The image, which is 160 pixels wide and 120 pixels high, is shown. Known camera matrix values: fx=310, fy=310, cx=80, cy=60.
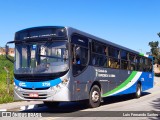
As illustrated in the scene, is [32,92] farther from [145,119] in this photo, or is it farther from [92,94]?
[145,119]

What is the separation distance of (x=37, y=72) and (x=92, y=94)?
2.84 m

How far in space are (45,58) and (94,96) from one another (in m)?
3.08

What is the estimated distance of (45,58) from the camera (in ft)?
36.7

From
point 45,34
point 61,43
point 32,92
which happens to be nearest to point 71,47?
point 61,43

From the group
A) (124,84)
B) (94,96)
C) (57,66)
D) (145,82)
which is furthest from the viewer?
(145,82)

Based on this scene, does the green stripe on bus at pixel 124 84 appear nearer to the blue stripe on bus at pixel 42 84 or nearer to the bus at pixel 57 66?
the bus at pixel 57 66

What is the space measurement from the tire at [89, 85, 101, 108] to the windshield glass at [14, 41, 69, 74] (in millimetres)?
2345

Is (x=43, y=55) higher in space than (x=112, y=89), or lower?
higher

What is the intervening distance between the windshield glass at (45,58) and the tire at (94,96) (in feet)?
7.69

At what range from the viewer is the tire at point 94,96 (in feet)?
42.1

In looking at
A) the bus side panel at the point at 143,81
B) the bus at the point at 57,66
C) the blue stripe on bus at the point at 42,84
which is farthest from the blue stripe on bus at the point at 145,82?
the blue stripe on bus at the point at 42,84

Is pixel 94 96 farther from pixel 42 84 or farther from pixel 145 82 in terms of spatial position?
pixel 145 82

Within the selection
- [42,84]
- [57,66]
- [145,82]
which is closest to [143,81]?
[145,82]

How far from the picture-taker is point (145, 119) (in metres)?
9.87
